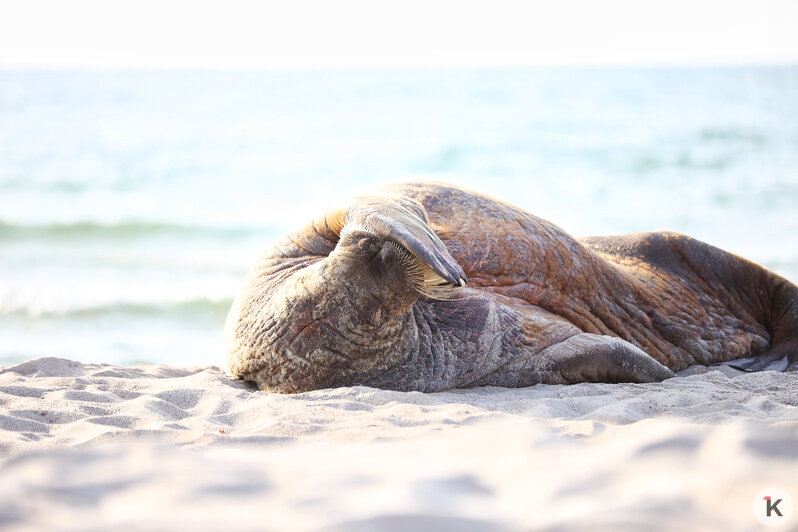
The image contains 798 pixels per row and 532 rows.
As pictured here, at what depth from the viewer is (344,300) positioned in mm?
3266

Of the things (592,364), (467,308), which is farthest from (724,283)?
(467,308)

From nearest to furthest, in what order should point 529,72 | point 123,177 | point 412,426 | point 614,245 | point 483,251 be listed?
1. point 412,426
2. point 483,251
3. point 614,245
4. point 123,177
5. point 529,72

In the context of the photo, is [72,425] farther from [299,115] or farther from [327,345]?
[299,115]

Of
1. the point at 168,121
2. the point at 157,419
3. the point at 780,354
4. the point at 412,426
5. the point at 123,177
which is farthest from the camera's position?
the point at 168,121

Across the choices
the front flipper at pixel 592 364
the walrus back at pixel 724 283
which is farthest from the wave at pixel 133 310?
the front flipper at pixel 592 364

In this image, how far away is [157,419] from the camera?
2992 millimetres

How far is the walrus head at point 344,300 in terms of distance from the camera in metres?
3.04

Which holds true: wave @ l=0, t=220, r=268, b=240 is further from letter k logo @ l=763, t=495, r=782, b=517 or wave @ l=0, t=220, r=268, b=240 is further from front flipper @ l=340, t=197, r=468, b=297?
letter k logo @ l=763, t=495, r=782, b=517

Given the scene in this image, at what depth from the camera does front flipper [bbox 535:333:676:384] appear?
3758 mm

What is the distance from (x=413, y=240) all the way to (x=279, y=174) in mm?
13962

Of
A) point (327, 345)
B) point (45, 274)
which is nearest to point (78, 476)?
point (327, 345)

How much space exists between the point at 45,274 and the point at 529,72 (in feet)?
104

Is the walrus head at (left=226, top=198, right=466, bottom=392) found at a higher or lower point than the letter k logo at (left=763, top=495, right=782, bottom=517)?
higher

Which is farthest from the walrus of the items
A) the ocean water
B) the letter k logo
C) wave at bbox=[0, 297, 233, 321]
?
wave at bbox=[0, 297, 233, 321]
